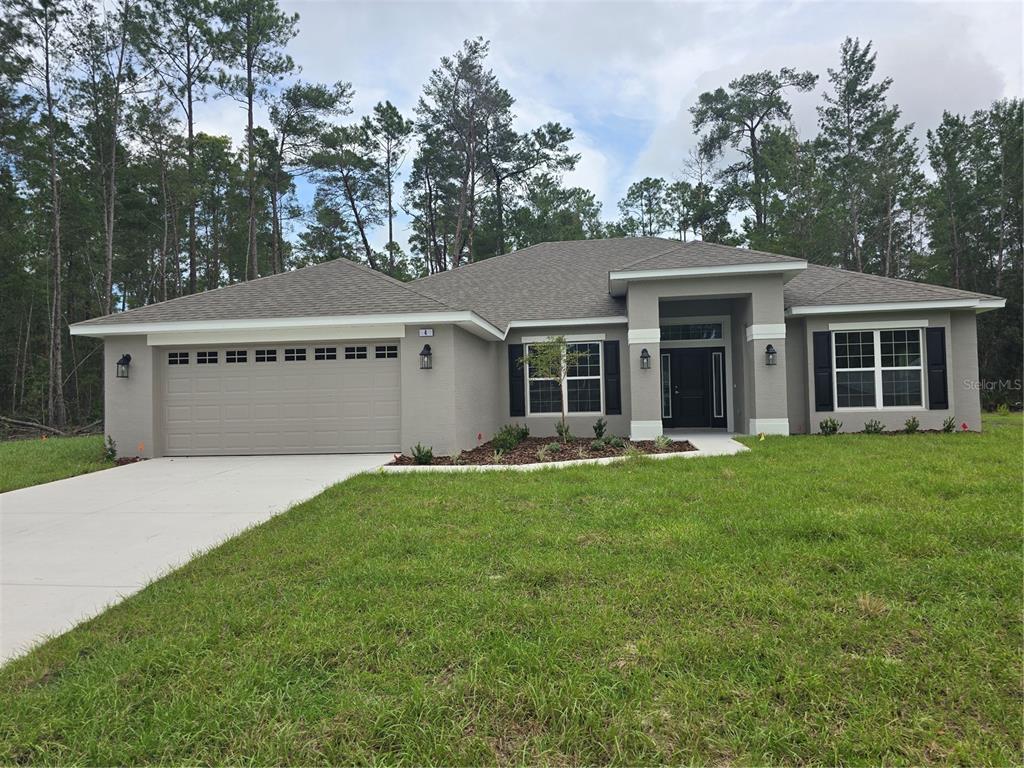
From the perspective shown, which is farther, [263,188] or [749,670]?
[263,188]

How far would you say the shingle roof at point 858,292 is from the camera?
11.3 meters

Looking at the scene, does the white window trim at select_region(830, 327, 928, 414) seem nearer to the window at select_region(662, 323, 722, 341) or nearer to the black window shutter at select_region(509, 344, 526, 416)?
the window at select_region(662, 323, 722, 341)

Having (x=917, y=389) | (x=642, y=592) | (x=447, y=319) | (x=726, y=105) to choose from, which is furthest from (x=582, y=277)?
(x=726, y=105)

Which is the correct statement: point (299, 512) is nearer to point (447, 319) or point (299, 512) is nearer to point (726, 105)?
point (447, 319)

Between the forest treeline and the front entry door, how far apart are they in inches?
469

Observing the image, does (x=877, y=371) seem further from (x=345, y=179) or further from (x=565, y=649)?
(x=345, y=179)

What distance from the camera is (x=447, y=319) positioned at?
9625mm

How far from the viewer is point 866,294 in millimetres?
11625

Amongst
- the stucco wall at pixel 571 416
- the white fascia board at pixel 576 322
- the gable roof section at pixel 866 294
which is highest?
the gable roof section at pixel 866 294

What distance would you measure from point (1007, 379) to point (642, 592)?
2741cm

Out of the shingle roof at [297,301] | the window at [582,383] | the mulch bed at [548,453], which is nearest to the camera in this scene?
the mulch bed at [548,453]

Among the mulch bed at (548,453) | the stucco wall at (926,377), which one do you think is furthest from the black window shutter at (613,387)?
the stucco wall at (926,377)

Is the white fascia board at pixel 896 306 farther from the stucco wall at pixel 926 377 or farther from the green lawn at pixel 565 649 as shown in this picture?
the green lawn at pixel 565 649

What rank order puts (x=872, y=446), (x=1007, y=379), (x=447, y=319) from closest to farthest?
(x=872, y=446) < (x=447, y=319) < (x=1007, y=379)
